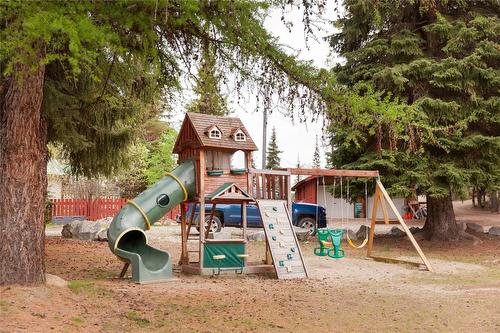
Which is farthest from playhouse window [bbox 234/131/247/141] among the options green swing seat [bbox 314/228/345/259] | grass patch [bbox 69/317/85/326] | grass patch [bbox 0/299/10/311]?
grass patch [bbox 0/299/10/311]

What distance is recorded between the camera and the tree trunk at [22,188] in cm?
641

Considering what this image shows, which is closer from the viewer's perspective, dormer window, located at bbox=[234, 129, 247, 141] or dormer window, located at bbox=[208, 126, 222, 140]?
dormer window, located at bbox=[208, 126, 222, 140]

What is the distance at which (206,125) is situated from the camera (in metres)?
10.7

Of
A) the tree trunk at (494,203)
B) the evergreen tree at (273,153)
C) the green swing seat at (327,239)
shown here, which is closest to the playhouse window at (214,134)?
the green swing seat at (327,239)

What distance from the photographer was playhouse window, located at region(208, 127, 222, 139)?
1052 cm

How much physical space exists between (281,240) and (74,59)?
6.69 meters

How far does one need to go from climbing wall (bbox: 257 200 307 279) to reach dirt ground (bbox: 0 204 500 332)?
14.1 inches

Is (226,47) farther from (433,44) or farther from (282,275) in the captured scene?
(433,44)

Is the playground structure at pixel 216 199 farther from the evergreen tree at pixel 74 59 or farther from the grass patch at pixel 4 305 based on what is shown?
the grass patch at pixel 4 305

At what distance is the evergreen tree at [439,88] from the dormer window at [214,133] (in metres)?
4.91

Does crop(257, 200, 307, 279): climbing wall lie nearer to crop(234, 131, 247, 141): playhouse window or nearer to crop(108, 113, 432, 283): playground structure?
crop(108, 113, 432, 283): playground structure

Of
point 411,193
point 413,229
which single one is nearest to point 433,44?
point 411,193

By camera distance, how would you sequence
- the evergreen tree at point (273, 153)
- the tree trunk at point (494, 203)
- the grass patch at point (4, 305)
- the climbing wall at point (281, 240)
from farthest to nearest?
the evergreen tree at point (273, 153) → the tree trunk at point (494, 203) → the climbing wall at point (281, 240) → the grass patch at point (4, 305)

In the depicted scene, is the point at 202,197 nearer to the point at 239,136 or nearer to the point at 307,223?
the point at 239,136
